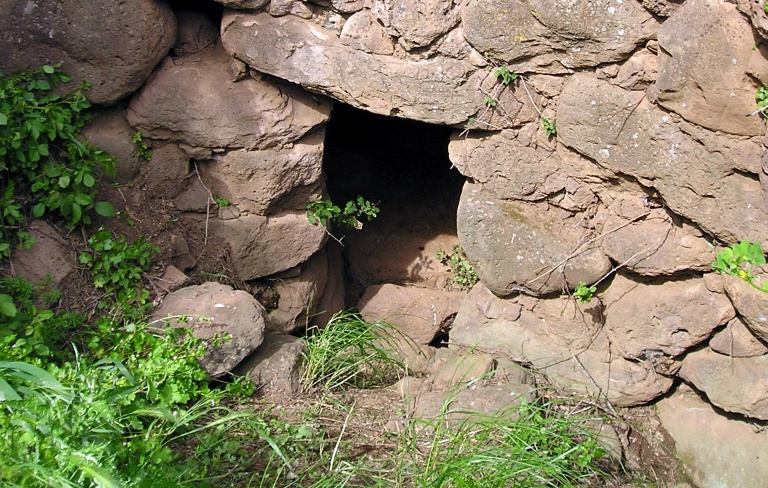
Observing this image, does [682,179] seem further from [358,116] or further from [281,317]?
[358,116]

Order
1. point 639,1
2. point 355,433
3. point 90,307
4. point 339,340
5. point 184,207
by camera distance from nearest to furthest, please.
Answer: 1. point 639,1
2. point 355,433
3. point 90,307
4. point 339,340
5. point 184,207

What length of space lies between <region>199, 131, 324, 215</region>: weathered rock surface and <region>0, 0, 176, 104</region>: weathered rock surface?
663mm

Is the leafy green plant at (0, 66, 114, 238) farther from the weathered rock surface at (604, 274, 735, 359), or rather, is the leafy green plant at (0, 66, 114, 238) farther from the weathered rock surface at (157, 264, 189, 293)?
the weathered rock surface at (604, 274, 735, 359)

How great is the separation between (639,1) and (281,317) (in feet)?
8.28

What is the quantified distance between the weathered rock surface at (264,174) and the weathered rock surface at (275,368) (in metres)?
0.82

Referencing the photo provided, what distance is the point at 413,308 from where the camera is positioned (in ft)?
16.0

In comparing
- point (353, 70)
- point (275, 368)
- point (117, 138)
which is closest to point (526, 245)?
point (353, 70)

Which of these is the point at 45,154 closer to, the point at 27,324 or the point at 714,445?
the point at 27,324

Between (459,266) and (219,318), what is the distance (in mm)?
1938

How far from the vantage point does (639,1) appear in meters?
3.23

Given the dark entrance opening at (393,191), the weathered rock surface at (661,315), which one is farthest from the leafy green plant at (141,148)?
the weathered rock surface at (661,315)

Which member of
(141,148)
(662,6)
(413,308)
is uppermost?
→ (662,6)

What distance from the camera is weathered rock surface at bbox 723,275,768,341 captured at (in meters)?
3.24

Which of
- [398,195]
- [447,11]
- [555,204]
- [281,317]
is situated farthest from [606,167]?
[398,195]
